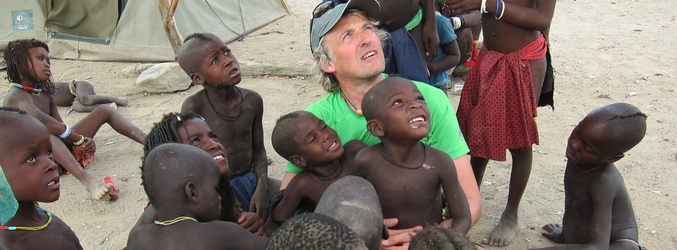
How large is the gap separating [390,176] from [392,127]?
8.5 inches

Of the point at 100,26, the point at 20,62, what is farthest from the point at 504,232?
the point at 100,26

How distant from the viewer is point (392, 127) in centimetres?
244

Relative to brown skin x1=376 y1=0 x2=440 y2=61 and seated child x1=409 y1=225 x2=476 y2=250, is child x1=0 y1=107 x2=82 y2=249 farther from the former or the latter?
brown skin x1=376 y1=0 x2=440 y2=61

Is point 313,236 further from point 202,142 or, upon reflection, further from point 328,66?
point 328,66

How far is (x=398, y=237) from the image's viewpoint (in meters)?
2.39

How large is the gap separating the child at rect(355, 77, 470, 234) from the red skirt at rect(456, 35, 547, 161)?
2.84 ft

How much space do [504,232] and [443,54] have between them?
1.56 metres

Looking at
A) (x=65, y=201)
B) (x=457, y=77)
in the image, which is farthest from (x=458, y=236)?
(x=457, y=77)

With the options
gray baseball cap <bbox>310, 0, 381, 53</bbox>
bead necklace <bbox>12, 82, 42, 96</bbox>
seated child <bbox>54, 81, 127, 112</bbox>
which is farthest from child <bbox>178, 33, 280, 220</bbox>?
seated child <bbox>54, 81, 127, 112</bbox>

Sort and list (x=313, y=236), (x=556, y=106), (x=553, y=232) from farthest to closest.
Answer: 1. (x=556, y=106)
2. (x=553, y=232)
3. (x=313, y=236)

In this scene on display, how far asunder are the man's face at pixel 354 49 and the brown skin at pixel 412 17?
2.12 feet

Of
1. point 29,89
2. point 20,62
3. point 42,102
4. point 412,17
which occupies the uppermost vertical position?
point 412,17

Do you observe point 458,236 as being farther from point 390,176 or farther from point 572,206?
point 572,206

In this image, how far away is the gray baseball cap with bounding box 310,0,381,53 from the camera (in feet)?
9.31
